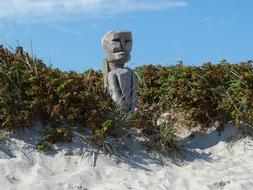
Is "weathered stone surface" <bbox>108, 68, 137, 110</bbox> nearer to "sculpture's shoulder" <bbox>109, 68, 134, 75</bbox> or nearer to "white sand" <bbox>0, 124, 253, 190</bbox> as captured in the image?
"sculpture's shoulder" <bbox>109, 68, 134, 75</bbox>

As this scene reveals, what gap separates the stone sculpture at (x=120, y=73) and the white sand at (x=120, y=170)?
751 mm

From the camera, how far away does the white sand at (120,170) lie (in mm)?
7891

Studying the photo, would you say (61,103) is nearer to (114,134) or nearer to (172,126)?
(114,134)

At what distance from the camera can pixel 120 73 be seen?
935 cm

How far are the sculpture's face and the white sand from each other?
4.47 ft

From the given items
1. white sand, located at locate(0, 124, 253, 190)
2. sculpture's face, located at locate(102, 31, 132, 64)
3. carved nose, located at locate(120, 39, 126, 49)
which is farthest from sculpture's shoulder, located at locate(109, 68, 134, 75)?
white sand, located at locate(0, 124, 253, 190)

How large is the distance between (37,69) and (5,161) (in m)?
1.83

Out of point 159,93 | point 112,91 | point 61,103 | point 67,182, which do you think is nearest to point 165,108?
point 159,93

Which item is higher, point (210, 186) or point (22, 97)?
point (22, 97)

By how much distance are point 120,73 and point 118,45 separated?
0.43m

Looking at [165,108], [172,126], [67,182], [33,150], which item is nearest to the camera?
[67,182]

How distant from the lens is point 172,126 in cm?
917

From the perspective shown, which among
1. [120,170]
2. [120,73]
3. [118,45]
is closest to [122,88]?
[120,73]

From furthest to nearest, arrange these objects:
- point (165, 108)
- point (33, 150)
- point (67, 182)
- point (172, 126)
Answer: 1. point (165, 108)
2. point (172, 126)
3. point (33, 150)
4. point (67, 182)
